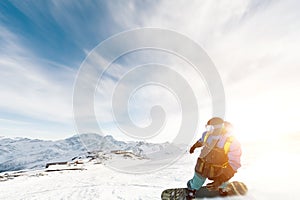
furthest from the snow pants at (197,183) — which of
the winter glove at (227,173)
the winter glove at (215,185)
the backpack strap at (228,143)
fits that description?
the backpack strap at (228,143)

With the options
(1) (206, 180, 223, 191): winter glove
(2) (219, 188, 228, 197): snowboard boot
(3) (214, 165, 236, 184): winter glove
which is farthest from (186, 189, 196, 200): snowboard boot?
(3) (214, 165, 236, 184): winter glove

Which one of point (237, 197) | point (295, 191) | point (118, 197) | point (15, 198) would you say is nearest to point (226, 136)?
point (237, 197)

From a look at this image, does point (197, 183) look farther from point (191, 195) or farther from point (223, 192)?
point (223, 192)

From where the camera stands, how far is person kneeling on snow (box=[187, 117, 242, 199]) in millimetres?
4875

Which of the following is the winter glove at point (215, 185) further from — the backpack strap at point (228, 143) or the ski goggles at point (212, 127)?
the ski goggles at point (212, 127)

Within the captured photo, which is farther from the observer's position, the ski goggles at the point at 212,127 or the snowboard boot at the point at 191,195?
the snowboard boot at the point at 191,195

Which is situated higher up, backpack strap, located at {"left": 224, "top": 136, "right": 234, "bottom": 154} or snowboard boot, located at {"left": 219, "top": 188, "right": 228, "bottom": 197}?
backpack strap, located at {"left": 224, "top": 136, "right": 234, "bottom": 154}

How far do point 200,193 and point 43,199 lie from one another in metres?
8.09

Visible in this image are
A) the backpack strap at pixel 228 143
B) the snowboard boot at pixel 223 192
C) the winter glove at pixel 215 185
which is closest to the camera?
the backpack strap at pixel 228 143

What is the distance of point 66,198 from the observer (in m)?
8.77

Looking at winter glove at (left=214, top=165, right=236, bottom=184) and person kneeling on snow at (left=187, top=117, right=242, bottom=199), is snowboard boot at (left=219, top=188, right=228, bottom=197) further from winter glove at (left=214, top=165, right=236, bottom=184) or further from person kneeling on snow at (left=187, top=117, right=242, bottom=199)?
winter glove at (left=214, top=165, right=236, bottom=184)

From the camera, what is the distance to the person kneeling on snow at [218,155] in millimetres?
4875

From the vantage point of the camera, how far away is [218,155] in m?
4.91

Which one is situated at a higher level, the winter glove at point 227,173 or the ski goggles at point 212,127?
the ski goggles at point 212,127
